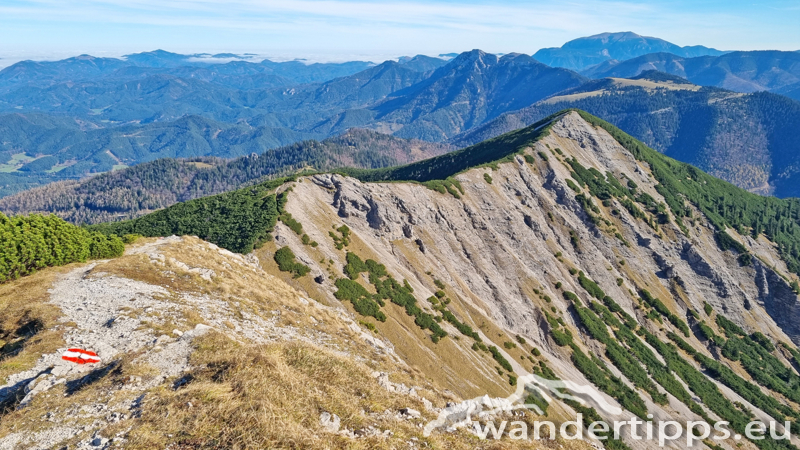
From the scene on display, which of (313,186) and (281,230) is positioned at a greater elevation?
(313,186)

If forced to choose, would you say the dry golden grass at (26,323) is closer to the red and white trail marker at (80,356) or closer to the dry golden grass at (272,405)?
the red and white trail marker at (80,356)

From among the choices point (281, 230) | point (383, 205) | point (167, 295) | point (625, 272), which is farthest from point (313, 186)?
point (625, 272)

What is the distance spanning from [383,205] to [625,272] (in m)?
78.5

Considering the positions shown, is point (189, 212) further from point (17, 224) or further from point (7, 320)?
point (7, 320)

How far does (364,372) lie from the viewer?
26688 mm

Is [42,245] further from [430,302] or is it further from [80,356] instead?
[430,302]

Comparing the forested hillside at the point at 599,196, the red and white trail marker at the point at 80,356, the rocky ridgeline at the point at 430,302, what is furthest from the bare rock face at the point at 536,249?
the red and white trail marker at the point at 80,356

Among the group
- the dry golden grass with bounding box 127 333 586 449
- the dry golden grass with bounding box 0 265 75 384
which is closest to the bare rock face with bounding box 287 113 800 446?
the dry golden grass with bounding box 0 265 75 384

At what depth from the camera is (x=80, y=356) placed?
1019 inches

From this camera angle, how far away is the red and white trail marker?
2580 centimetres

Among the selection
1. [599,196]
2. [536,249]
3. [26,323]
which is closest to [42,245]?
[26,323]

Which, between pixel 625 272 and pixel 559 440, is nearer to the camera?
pixel 559 440

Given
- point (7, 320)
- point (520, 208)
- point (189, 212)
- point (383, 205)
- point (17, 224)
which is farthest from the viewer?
point (520, 208)

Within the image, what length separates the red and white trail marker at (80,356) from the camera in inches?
Result: 1016
